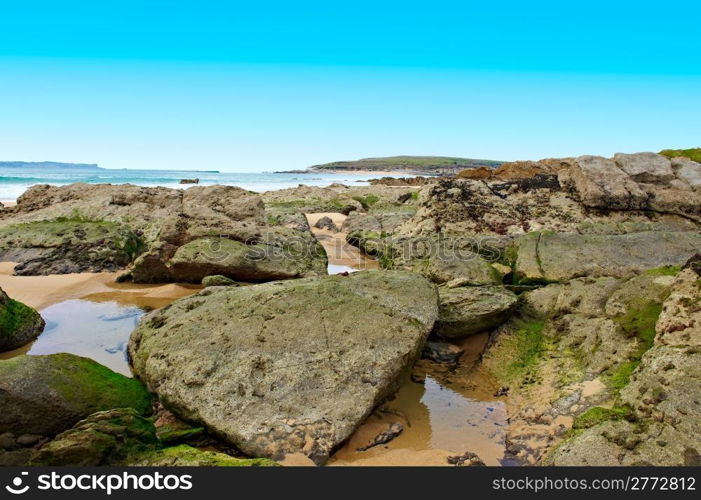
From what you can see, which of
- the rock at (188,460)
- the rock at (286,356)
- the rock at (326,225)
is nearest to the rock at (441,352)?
the rock at (286,356)

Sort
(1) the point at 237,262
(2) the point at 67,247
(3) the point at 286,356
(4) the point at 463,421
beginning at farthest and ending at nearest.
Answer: (2) the point at 67,247 → (1) the point at 237,262 → (3) the point at 286,356 → (4) the point at 463,421

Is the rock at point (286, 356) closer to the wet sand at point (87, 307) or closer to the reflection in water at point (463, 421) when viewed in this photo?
the reflection in water at point (463, 421)

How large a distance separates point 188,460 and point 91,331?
12.8 ft

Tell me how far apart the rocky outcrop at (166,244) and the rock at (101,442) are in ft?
15.5

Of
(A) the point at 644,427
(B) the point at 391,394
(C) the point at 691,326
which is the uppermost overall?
(C) the point at 691,326

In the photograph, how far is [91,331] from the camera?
20.5ft

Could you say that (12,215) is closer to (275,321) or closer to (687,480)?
(275,321)

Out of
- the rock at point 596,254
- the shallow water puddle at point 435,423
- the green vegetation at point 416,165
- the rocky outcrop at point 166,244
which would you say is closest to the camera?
the shallow water puddle at point 435,423

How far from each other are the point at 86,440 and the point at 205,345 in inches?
56.8

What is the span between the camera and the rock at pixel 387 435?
3888 mm

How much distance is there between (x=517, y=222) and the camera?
414 inches

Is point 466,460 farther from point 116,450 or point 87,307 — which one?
point 87,307

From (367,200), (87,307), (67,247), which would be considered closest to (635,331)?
(87,307)

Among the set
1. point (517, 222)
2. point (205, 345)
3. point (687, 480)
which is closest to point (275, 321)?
point (205, 345)
